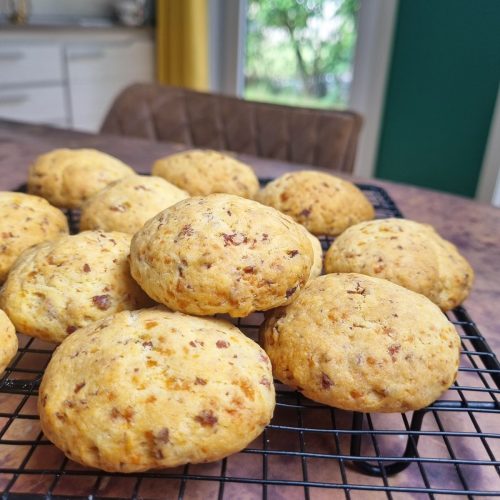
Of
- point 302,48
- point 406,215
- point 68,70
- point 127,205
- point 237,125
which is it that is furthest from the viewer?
point 68,70

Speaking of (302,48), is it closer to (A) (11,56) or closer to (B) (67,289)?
(A) (11,56)

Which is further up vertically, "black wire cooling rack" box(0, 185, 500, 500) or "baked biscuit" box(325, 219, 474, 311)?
"baked biscuit" box(325, 219, 474, 311)

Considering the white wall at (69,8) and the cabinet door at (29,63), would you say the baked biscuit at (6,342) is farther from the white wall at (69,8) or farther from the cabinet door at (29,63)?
the white wall at (69,8)

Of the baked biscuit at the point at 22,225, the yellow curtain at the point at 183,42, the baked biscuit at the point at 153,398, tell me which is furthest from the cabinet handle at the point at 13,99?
the baked biscuit at the point at 153,398

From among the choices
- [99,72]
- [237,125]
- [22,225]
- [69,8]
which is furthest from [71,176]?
[69,8]

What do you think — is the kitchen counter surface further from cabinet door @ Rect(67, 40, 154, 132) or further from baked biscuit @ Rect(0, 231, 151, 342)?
cabinet door @ Rect(67, 40, 154, 132)

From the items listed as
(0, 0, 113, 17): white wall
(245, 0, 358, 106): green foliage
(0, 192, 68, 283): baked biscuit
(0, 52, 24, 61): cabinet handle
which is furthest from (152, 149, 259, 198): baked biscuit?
(0, 0, 113, 17): white wall
